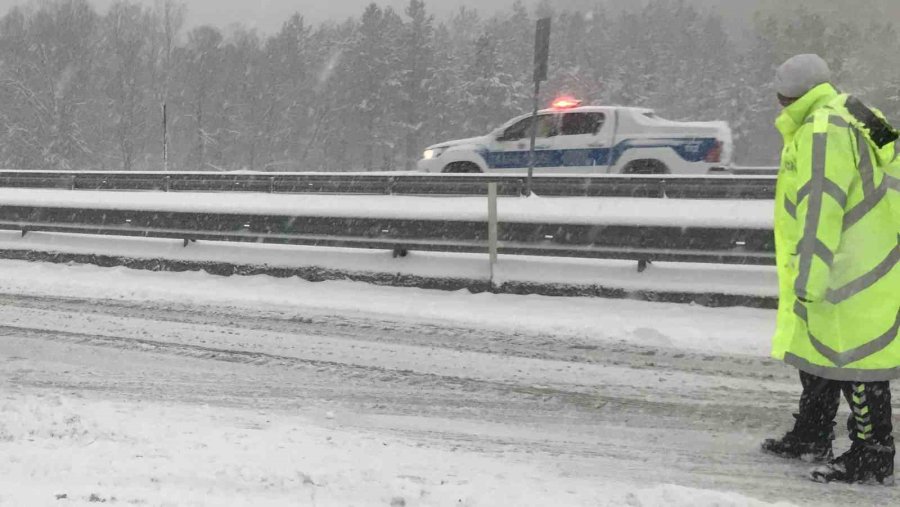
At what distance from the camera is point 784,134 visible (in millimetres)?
3756

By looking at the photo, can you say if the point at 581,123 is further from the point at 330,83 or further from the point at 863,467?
the point at 330,83

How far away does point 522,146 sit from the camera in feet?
49.1

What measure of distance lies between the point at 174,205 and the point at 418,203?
3889 millimetres

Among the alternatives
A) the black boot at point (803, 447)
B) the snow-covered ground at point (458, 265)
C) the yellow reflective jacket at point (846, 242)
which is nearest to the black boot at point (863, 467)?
the black boot at point (803, 447)

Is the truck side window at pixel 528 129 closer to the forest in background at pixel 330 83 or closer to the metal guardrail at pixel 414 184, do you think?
the metal guardrail at pixel 414 184

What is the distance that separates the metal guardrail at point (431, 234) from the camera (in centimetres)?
791

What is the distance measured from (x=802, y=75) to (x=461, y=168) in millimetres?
12413

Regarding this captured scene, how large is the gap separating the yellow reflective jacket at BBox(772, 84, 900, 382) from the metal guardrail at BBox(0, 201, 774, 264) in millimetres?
4435

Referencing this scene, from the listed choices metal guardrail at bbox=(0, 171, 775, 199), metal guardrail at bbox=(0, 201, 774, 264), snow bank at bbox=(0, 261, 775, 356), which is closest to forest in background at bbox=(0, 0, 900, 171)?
metal guardrail at bbox=(0, 171, 775, 199)

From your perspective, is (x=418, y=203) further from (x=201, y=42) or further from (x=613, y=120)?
(x=201, y=42)

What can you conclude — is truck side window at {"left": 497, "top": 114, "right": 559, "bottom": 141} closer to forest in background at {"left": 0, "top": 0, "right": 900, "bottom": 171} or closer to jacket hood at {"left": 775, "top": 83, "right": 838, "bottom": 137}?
jacket hood at {"left": 775, "top": 83, "right": 838, "bottom": 137}

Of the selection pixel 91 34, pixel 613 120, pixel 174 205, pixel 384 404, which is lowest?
pixel 384 404

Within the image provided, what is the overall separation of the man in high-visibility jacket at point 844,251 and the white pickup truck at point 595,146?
10137 millimetres

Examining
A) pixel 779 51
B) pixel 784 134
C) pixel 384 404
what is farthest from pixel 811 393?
pixel 779 51
